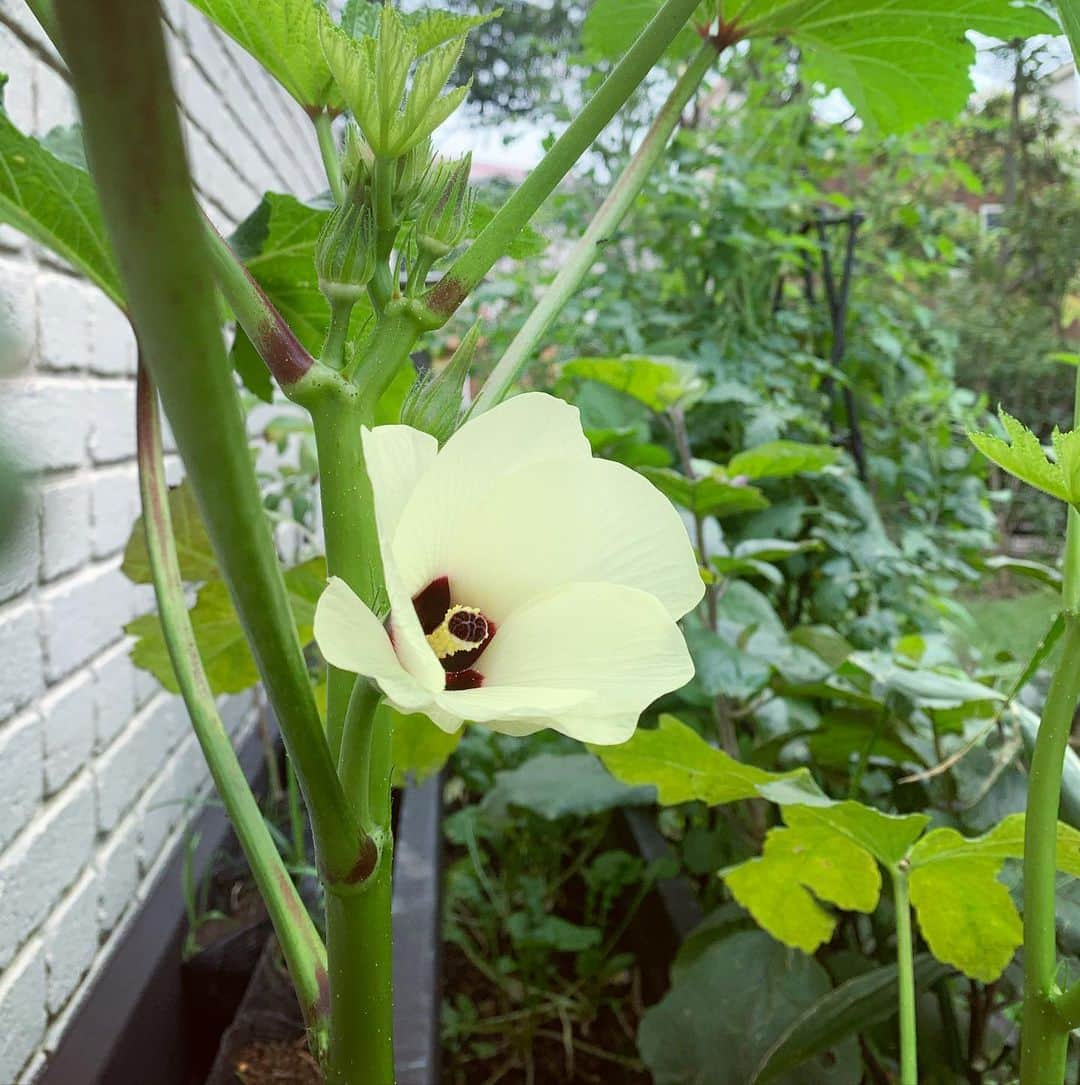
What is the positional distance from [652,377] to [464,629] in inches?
31.1

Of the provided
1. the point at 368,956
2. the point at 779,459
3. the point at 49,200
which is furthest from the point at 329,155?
the point at 779,459

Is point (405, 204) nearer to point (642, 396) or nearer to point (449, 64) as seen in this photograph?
point (449, 64)

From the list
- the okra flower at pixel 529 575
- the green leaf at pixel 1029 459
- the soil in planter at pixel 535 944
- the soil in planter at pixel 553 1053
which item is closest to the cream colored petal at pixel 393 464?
the okra flower at pixel 529 575

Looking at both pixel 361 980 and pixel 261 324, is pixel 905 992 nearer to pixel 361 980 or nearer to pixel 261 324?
pixel 361 980

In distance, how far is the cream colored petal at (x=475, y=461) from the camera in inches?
8.7

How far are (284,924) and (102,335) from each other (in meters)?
0.81

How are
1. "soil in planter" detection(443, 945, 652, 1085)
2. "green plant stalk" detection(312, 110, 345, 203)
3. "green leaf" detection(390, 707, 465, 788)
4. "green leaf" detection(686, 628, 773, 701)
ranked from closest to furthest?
"green plant stalk" detection(312, 110, 345, 203) → "green leaf" detection(390, 707, 465, 788) → "green leaf" detection(686, 628, 773, 701) → "soil in planter" detection(443, 945, 652, 1085)

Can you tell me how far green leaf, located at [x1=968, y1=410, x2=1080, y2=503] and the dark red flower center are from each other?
7.7 inches

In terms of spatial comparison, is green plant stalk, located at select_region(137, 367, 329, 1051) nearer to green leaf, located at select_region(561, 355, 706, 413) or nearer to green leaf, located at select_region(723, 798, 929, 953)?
green leaf, located at select_region(723, 798, 929, 953)

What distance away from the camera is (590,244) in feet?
1.18

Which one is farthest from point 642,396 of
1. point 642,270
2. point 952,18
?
point 642,270

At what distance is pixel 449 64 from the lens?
0.27 metres

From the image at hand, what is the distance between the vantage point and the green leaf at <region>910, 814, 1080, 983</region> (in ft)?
1.49

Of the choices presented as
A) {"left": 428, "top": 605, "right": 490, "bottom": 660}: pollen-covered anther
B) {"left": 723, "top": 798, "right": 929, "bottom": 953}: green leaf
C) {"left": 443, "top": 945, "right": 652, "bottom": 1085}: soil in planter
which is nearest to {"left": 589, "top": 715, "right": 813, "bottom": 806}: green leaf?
{"left": 723, "top": 798, "right": 929, "bottom": 953}: green leaf
